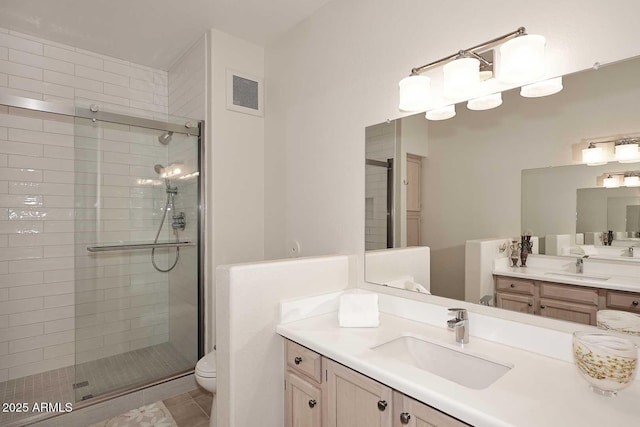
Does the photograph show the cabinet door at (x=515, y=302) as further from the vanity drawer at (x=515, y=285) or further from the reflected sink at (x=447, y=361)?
the reflected sink at (x=447, y=361)

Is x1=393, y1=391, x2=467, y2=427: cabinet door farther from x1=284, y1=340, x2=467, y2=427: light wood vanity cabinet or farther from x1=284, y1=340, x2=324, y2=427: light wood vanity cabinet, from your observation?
x1=284, y1=340, x2=324, y2=427: light wood vanity cabinet

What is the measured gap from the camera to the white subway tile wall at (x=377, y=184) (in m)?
1.88

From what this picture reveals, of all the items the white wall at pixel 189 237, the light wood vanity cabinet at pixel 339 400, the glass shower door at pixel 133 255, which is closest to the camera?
the light wood vanity cabinet at pixel 339 400

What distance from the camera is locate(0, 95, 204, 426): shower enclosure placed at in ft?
7.97

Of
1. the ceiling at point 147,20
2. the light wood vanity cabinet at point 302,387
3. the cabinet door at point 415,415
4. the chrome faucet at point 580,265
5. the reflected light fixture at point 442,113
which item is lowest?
the light wood vanity cabinet at point 302,387

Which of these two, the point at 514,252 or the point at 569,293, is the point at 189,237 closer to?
the point at 514,252

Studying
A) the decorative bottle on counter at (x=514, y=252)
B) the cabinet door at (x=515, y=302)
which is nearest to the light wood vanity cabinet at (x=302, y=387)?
the cabinet door at (x=515, y=302)

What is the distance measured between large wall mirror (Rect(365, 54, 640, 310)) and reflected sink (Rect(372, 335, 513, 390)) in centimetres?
28

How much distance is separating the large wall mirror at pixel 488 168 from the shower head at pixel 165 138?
1646 millimetres

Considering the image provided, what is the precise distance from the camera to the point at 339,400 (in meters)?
1.37

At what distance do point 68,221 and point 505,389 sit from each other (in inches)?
129

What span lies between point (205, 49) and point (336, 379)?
2.52m

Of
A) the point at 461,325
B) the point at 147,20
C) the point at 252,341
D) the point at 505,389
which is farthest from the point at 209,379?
the point at 147,20

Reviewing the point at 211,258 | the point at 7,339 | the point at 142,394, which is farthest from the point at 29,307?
the point at 211,258
